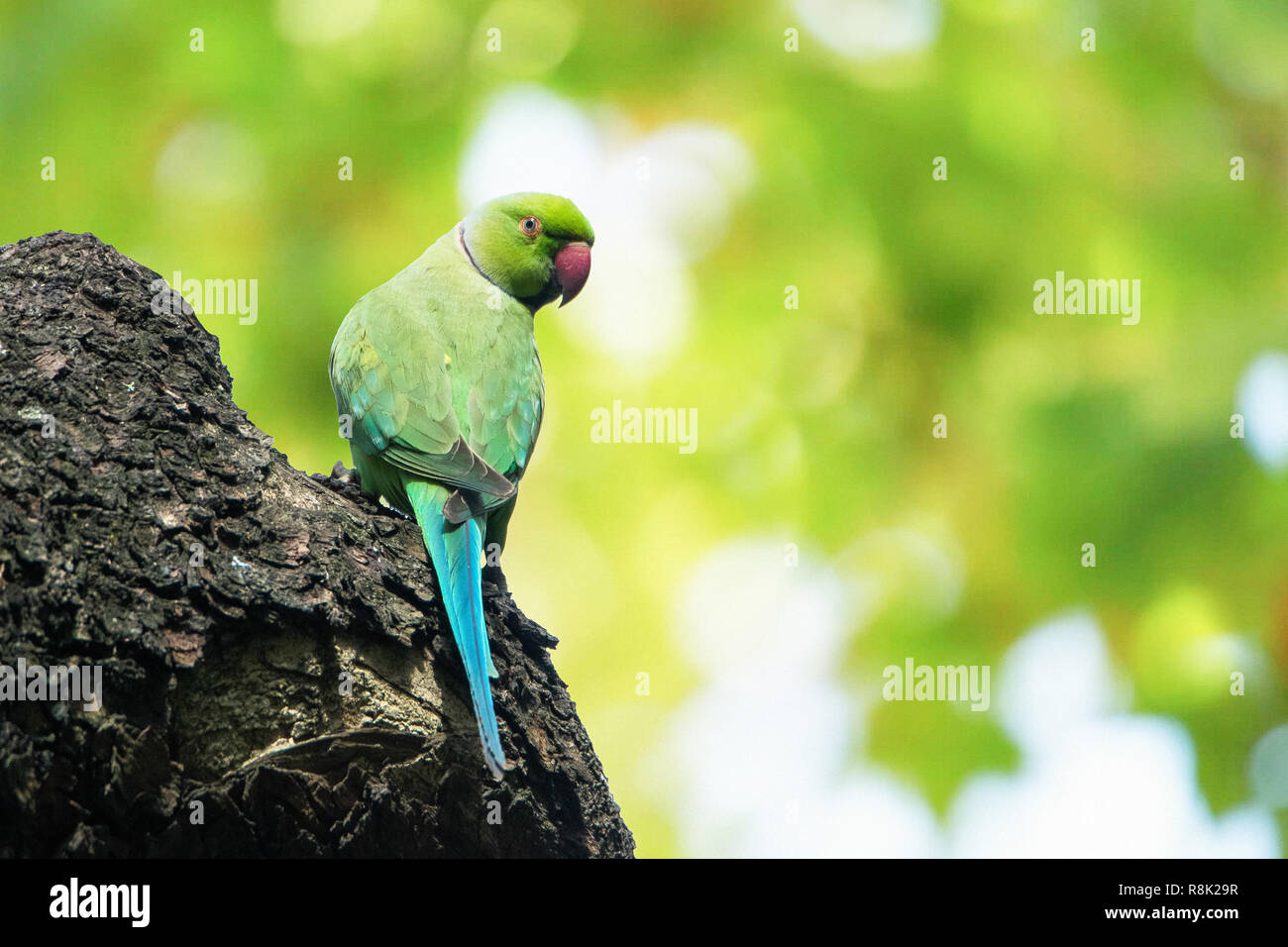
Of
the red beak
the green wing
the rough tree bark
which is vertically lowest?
the rough tree bark

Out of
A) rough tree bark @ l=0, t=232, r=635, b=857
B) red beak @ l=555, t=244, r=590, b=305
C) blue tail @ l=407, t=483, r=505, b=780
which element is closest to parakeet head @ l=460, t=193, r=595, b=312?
red beak @ l=555, t=244, r=590, b=305

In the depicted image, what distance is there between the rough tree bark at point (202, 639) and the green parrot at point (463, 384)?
0.13 meters

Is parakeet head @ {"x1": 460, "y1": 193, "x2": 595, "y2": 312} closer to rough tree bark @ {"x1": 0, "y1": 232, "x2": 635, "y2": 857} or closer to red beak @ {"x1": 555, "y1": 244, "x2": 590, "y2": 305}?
red beak @ {"x1": 555, "y1": 244, "x2": 590, "y2": 305}

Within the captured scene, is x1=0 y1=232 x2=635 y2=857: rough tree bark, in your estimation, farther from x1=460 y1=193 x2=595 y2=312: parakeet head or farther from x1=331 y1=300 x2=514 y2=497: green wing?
x1=460 y1=193 x2=595 y2=312: parakeet head

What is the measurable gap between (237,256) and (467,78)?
1567 mm

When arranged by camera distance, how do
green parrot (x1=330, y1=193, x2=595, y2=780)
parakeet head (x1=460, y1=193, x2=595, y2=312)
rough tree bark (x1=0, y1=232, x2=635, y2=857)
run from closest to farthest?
rough tree bark (x1=0, y1=232, x2=635, y2=857)
green parrot (x1=330, y1=193, x2=595, y2=780)
parakeet head (x1=460, y1=193, x2=595, y2=312)

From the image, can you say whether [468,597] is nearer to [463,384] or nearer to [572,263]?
[463,384]

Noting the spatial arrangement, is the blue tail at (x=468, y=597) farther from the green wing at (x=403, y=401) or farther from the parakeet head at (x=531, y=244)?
the parakeet head at (x=531, y=244)

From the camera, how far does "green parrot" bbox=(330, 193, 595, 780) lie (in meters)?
3.37

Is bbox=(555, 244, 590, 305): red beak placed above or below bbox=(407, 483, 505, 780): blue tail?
above

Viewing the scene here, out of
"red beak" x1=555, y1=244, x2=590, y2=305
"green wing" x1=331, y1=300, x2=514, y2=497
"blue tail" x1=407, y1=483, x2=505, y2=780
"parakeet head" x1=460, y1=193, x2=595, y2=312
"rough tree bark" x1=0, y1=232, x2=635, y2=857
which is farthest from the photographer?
"red beak" x1=555, y1=244, x2=590, y2=305

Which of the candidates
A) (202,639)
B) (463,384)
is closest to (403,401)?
(463,384)

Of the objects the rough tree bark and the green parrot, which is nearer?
the rough tree bark

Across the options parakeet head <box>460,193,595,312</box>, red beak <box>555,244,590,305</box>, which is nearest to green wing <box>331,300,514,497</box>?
parakeet head <box>460,193,595,312</box>
